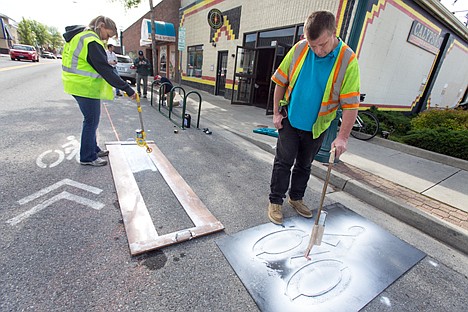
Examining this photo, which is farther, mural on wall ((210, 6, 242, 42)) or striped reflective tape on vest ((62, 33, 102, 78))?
mural on wall ((210, 6, 242, 42))

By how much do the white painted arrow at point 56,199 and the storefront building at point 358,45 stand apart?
21.0 ft

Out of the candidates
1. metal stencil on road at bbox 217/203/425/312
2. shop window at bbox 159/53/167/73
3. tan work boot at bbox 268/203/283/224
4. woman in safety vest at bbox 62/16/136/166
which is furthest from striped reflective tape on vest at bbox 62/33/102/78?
shop window at bbox 159/53/167/73

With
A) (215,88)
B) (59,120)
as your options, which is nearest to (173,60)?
(215,88)

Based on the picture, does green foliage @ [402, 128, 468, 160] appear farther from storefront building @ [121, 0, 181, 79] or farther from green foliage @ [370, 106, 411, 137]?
storefront building @ [121, 0, 181, 79]

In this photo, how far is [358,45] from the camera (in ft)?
20.3

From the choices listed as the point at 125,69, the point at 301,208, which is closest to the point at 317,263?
the point at 301,208

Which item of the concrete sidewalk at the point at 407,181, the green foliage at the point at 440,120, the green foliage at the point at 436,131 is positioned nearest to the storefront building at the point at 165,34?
the green foliage at the point at 436,131

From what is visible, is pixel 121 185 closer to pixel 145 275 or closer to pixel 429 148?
pixel 145 275

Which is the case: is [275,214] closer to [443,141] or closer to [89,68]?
[89,68]

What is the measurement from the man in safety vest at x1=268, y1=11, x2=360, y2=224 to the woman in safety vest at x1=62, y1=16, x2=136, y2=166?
200 cm

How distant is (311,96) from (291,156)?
0.62m

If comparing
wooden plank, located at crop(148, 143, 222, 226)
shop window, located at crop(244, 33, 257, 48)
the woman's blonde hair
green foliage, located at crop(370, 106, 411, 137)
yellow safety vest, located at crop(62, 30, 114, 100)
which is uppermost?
shop window, located at crop(244, 33, 257, 48)

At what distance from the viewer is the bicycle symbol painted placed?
3112 millimetres

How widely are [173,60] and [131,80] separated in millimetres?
5773
